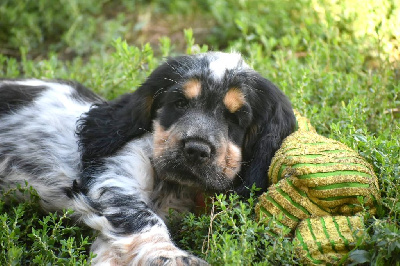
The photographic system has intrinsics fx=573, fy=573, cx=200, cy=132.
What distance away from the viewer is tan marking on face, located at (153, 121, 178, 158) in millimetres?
4039

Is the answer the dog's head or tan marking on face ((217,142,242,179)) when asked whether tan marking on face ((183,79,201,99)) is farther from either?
tan marking on face ((217,142,242,179))

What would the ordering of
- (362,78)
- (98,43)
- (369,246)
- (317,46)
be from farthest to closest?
(98,43) → (317,46) → (362,78) → (369,246)

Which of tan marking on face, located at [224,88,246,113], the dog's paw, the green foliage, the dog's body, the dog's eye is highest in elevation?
tan marking on face, located at [224,88,246,113]

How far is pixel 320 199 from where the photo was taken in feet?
12.1

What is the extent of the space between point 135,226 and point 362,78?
3227 millimetres

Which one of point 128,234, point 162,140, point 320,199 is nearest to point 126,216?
point 128,234

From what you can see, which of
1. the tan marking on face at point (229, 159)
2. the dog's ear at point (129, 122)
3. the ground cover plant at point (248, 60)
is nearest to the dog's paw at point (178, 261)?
the ground cover plant at point (248, 60)

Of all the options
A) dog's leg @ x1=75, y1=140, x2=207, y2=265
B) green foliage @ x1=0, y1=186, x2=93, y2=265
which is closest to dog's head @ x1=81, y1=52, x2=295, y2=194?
dog's leg @ x1=75, y1=140, x2=207, y2=265

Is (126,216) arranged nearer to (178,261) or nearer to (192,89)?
(178,261)

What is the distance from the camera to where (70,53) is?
802cm

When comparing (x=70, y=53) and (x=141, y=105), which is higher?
(x=141, y=105)

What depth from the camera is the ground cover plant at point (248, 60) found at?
3627 mm

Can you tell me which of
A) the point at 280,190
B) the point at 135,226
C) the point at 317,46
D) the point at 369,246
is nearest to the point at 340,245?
the point at 369,246

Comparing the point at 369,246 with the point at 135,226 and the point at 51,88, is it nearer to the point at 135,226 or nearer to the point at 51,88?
the point at 135,226
